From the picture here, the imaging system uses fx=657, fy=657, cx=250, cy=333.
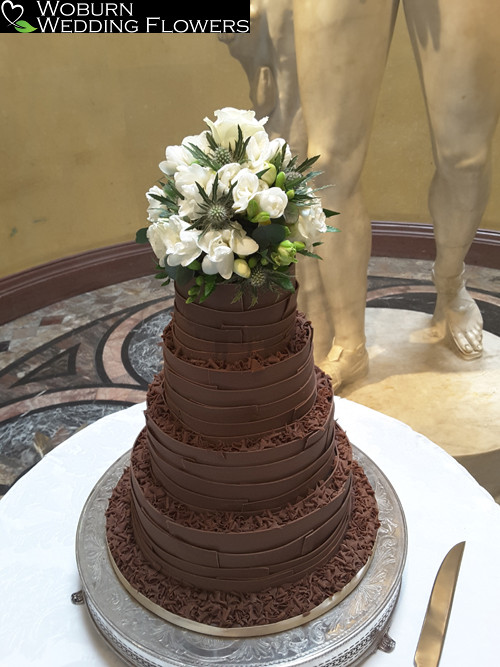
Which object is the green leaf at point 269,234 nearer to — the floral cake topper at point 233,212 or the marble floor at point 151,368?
the floral cake topper at point 233,212

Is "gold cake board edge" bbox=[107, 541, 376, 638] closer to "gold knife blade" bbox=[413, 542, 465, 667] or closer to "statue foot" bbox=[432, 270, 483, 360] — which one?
"gold knife blade" bbox=[413, 542, 465, 667]

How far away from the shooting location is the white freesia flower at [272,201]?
1.00 metres

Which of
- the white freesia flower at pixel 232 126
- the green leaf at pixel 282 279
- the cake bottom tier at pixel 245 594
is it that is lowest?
the cake bottom tier at pixel 245 594

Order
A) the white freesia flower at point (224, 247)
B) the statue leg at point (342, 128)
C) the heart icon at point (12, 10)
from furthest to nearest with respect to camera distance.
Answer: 1. the heart icon at point (12, 10)
2. the statue leg at point (342, 128)
3. the white freesia flower at point (224, 247)

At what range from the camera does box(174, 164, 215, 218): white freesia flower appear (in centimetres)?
100

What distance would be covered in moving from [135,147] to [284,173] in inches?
114

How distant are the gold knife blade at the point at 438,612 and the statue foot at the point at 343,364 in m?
1.06

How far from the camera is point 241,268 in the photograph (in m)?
1.01

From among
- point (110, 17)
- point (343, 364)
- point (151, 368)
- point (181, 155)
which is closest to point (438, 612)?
point (181, 155)

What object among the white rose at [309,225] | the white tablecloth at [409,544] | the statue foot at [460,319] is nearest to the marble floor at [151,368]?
the statue foot at [460,319]

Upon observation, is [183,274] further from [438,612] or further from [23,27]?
[23,27]

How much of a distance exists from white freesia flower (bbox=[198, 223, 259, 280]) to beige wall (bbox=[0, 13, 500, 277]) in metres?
2.79

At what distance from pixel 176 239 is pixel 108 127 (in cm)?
287

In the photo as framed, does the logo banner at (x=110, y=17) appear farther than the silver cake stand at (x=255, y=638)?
Yes
